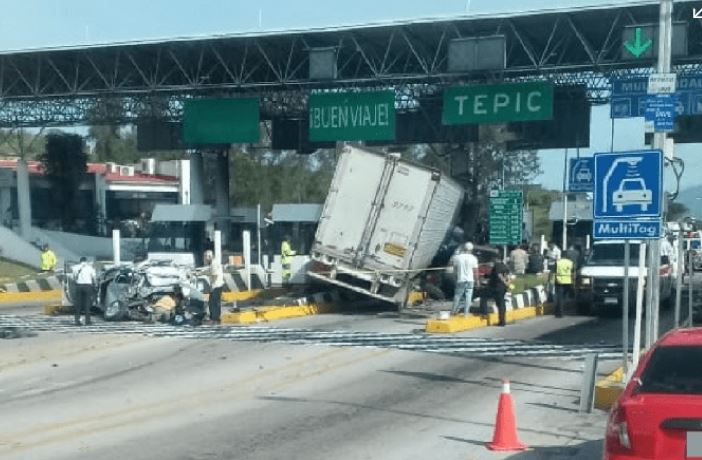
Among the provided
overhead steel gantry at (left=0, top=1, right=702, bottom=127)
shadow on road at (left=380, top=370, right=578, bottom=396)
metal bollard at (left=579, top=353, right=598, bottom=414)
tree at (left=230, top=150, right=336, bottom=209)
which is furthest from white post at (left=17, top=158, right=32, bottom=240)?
metal bollard at (left=579, top=353, right=598, bottom=414)

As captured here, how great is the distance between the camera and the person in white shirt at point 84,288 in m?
25.1

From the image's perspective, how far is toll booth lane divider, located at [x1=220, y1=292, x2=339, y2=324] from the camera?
25875 mm

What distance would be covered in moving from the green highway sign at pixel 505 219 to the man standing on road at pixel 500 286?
9.11 meters

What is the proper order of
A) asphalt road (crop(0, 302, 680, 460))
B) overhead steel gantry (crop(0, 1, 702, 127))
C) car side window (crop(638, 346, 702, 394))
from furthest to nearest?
overhead steel gantry (crop(0, 1, 702, 127)) < asphalt road (crop(0, 302, 680, 460)) < car side window (crop(638, 346, 702, 394))

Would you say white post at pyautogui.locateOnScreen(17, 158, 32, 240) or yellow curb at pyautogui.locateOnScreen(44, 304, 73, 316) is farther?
white post at pyautogui.locateOnScreen(17, 158, 32, 240)

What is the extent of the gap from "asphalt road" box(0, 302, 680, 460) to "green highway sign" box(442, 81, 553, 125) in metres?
14.5

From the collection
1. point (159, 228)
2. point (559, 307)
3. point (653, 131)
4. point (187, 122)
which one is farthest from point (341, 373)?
point (159, 228)

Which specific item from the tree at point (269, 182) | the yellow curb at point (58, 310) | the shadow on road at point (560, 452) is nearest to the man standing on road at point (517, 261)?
the yellow curb at point (58, 310)

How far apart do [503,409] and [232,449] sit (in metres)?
2.68

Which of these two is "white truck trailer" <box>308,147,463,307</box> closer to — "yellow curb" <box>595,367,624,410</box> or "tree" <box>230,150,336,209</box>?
"yellow curb" <box>595,367,624,410</box>

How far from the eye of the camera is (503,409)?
38.0 feet

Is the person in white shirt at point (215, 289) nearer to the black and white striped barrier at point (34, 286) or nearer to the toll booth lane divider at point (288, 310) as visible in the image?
the toll booth lane divider at point (288, 310)

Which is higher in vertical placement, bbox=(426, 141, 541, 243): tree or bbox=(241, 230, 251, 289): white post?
bbox=(426, 141, 541, 243): tree

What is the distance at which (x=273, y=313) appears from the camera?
27062mm
